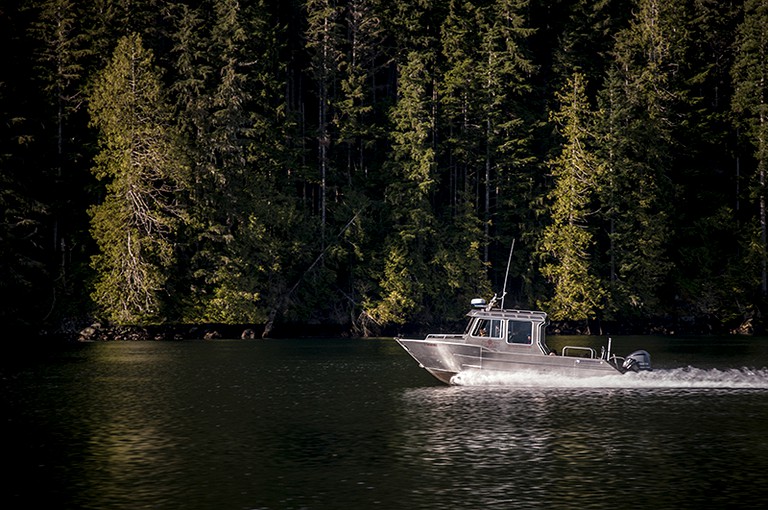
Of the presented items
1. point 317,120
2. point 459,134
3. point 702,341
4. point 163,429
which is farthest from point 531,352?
A: point 317,120

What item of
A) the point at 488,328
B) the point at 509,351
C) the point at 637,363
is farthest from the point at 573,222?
the point at 509,351

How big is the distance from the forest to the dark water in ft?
80.1

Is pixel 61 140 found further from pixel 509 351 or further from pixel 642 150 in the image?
pixel 509 351

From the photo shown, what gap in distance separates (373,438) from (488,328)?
42.7ft

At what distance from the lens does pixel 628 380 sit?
4300 centimetres

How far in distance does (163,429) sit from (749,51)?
6850 cm

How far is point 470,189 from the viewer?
283ft

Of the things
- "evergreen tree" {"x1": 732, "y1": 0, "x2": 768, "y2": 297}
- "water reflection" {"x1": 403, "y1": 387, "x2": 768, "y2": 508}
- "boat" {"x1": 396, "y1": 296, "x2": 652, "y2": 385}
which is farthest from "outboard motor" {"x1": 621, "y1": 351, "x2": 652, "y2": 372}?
"evergreen tree" {"x1": 732, "y1": 0, "x2": 768, "y2": 297}

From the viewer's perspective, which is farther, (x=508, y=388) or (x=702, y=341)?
(x=702, y=341)

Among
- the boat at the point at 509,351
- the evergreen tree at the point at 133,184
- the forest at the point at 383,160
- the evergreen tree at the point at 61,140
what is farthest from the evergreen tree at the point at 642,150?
the boat at the point at 509,351

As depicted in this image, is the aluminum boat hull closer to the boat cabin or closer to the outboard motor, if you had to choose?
the boat cabin

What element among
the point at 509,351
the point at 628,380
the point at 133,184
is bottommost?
the point at 628,380

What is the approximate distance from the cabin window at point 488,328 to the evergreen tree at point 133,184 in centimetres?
3585

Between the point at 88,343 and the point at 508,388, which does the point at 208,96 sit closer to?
the point at 88,343
